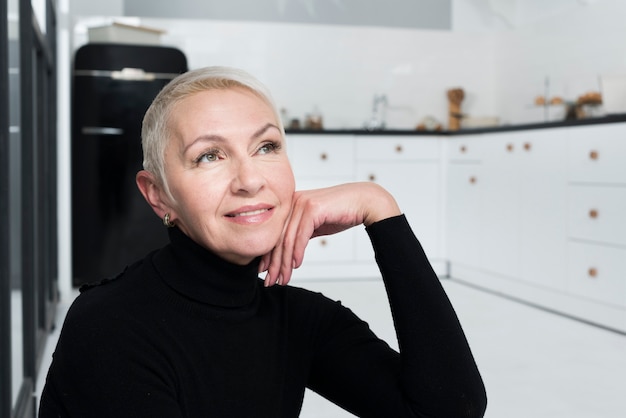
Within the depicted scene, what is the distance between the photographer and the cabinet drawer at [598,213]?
12.3 feet

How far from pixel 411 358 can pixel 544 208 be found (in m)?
3.51

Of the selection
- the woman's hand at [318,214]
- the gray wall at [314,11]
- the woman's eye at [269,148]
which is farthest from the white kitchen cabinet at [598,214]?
the woman's eye at [269,148]

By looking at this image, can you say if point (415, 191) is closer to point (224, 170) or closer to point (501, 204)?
point (501, 204)

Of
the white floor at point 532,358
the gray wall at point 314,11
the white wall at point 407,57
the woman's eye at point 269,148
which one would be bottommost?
the white floor at point 532,358

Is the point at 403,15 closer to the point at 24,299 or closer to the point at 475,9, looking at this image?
the point at 475,9

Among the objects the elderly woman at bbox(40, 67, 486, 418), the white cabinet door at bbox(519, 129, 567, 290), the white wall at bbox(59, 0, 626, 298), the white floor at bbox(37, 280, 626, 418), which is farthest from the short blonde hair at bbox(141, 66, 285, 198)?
the white wall at bbox(59, 0, 626, 298)

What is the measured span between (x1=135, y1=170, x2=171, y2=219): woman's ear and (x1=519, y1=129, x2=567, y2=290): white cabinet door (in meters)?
3.48

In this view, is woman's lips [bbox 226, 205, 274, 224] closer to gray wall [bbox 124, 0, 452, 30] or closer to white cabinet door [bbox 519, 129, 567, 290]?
white cabinet door [bbox 519, 129, 567, 290]

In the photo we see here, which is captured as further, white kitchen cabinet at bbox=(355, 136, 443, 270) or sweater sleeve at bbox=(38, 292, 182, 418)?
white kitchen cabinet at bbox=(355, 136, 443, 270)

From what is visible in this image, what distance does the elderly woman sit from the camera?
0.91m

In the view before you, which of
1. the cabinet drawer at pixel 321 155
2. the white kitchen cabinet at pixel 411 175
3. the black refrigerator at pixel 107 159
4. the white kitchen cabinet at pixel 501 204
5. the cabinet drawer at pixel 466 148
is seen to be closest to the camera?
the white kitchen cabinet at pixel 501 204

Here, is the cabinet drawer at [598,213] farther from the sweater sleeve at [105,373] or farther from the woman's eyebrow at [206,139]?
the sweater sleeve at [105,373]

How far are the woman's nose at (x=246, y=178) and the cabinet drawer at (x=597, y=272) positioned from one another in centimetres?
314

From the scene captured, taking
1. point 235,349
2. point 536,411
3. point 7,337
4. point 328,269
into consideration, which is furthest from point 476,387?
point 328,269
